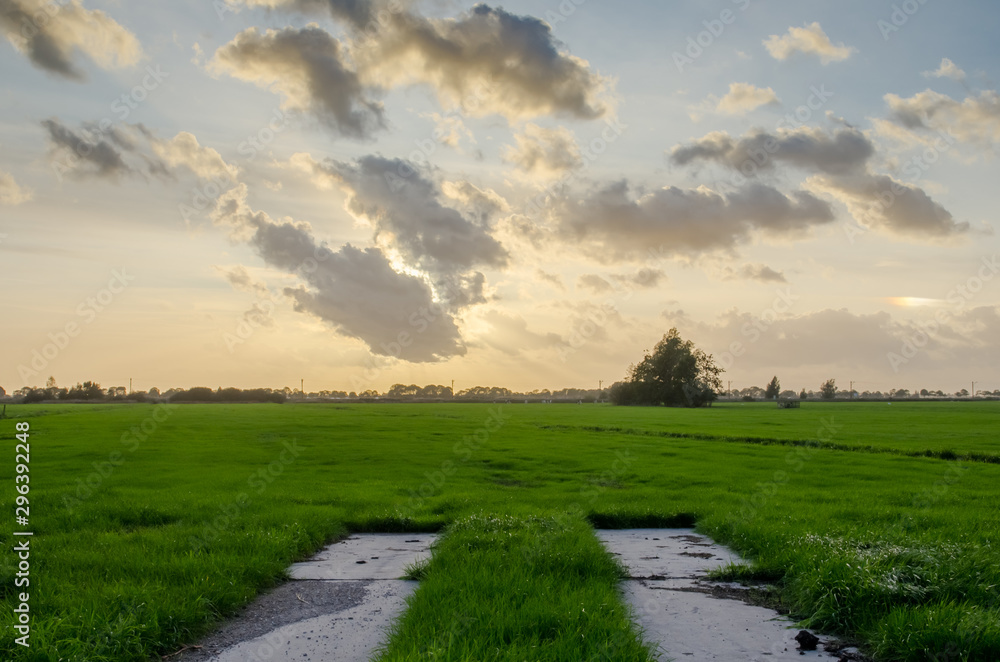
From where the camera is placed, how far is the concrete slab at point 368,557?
9.10 meters

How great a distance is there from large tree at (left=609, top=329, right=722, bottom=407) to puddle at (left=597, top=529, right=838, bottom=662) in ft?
382

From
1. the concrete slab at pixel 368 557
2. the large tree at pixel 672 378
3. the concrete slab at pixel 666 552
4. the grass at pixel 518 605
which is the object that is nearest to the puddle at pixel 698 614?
the concrete slab at pixel 666 552

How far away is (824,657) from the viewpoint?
6.05 metres

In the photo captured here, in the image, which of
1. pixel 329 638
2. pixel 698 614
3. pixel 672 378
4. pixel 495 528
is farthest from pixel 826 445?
pixel 672 378

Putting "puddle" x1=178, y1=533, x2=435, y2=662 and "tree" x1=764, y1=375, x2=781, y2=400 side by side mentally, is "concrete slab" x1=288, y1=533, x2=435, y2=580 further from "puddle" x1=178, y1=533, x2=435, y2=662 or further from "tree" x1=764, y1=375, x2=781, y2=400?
"tree" x1=764, y1=375, x2=781, y2=400

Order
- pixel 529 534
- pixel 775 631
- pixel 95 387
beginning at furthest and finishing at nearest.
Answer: pixel 95 387
pixel 529 534
pixel 775 631

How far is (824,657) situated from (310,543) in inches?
311

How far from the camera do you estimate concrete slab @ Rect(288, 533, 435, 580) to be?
9102 millimetres

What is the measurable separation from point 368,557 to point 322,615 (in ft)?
9.70

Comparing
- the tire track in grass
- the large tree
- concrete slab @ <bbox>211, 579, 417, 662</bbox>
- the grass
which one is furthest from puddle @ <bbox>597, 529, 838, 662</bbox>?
the large tree

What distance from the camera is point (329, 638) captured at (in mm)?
6547

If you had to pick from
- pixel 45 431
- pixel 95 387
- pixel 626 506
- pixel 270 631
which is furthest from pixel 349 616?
pixel 95 387

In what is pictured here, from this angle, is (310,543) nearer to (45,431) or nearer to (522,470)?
(522,470)

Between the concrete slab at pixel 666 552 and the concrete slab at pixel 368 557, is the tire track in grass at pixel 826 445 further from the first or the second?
the concrete slab at pixel 368 557
